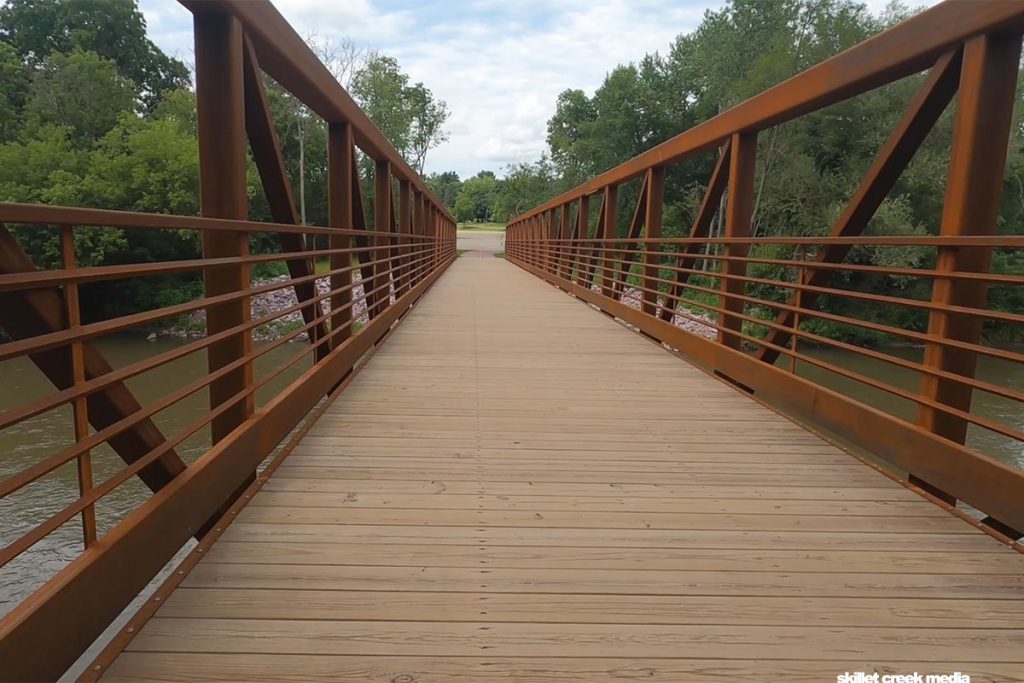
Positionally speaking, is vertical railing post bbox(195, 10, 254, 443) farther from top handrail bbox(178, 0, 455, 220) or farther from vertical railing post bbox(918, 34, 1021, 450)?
vertical railing post bbox(918, 34, 1021, 450)

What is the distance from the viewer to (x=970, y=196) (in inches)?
116

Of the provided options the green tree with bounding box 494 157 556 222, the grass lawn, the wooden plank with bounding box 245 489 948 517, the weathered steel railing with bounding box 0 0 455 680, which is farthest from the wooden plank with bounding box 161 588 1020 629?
the grass lawn

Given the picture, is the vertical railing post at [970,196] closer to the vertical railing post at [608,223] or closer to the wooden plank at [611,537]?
the wooden plank at [611,537]

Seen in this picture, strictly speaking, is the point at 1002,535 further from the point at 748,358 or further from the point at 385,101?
the point at 385,101

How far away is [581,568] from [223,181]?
2144 mm

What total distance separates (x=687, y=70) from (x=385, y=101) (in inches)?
848

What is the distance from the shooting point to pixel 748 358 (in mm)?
4984

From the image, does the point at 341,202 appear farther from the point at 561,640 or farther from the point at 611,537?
the point at 561,640

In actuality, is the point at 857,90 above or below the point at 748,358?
above

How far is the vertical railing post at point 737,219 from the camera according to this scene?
5492mm

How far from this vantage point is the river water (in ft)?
25.8

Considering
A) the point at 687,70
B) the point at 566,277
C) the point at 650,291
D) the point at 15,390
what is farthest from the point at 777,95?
the point at 687,70

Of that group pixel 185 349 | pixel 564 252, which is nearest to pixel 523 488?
pixel 185 349

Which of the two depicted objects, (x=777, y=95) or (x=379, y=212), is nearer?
(x=777, y=95)
